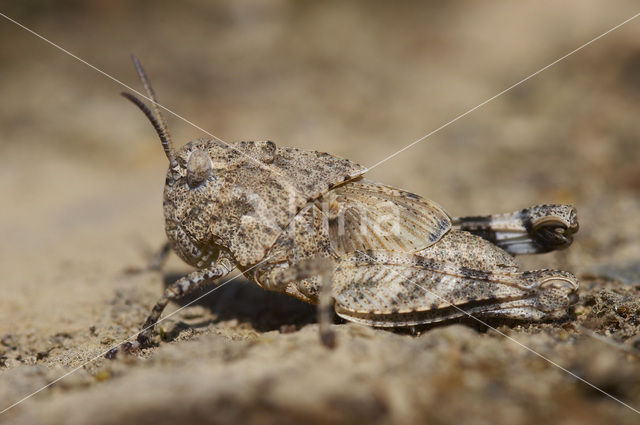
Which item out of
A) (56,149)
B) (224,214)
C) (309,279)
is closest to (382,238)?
(309,279)

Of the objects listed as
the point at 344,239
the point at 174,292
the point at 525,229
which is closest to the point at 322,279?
the point at 344,239

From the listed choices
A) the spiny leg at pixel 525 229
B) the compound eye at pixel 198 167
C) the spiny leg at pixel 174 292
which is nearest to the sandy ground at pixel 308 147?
the spiny leg at pixel 174 292

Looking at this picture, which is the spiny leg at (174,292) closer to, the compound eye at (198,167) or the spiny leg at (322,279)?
the spiny leg at (322,279)

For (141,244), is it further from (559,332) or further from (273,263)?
(559,332)

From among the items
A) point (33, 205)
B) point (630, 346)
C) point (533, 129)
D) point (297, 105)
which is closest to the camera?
point (630, 346)

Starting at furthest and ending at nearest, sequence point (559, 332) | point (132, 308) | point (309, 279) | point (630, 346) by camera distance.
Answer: point (132, 308), point (309, 279), point (559, 332), point (630, 346)

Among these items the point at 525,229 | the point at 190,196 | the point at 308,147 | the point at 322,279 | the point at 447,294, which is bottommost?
the point at 322,279

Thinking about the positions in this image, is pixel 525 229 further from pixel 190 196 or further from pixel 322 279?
pixel 190 196

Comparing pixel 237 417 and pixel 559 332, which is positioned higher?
pixel 559 332
